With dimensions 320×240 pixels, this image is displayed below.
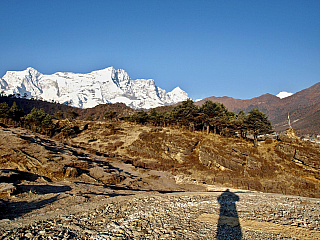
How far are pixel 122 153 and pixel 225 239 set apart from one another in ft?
137

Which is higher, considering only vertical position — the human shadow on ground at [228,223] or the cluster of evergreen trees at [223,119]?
the cluster of evergreen trees at [223,119]

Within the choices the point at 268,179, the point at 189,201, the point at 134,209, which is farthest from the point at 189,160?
the point at 134,209

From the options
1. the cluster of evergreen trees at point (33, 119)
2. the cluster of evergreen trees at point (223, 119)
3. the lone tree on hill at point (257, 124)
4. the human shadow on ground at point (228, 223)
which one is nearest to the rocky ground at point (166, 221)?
the human shadow on ground at point (228, 223)

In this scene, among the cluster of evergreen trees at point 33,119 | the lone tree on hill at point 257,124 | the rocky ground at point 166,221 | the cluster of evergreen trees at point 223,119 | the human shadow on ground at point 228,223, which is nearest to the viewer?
the rocky ground at point 166,221

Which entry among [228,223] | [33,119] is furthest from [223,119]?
[33,119]

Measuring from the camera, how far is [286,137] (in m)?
45.6

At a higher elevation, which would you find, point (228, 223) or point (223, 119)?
point (223, 119)

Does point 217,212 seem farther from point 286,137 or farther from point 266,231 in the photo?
point 286,137

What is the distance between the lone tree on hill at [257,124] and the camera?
46312mm

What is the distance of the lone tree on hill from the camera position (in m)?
46.3

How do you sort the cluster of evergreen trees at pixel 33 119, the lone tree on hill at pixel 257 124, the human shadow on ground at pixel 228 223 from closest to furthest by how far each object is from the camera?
the human shadow on ground at pixel 228 223
the lone tree on hill at pixel 257 124
the cluster of evergreen trees at pixel 33 119

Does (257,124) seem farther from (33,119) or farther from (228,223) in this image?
(33,119)

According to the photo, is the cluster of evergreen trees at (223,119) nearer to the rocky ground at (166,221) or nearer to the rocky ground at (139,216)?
the rocky ground at (139,216)

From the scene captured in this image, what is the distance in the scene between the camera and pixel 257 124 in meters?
46.8
